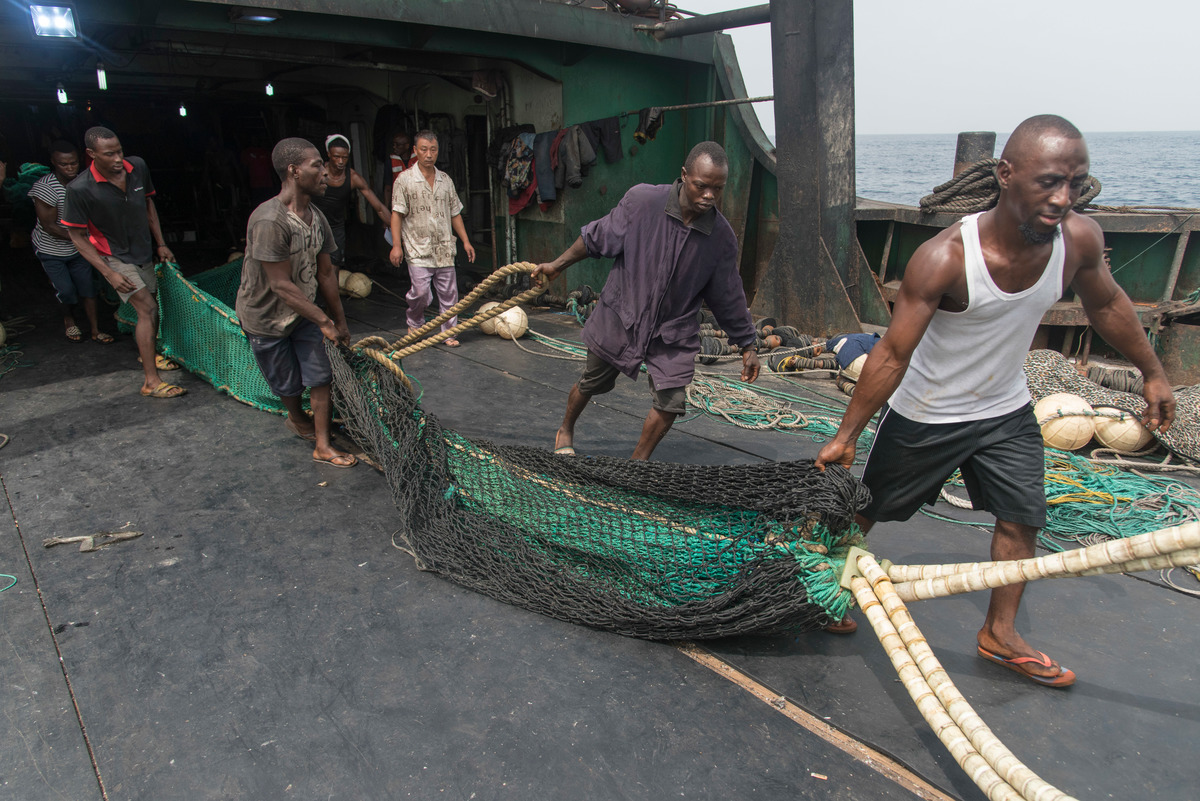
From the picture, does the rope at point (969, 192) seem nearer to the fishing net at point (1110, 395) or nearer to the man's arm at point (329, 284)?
the fishing net at point (1110, 395)

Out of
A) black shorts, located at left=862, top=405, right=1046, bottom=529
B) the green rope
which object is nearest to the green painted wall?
the green rope

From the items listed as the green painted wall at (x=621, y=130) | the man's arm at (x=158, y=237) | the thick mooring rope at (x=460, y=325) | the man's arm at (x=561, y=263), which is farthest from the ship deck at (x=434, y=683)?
the green painted wall at (x=621, y=130)

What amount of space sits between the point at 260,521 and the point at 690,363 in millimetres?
2204

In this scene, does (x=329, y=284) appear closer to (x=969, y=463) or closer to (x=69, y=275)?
(x=969, y=463)

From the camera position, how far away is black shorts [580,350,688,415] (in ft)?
12.0

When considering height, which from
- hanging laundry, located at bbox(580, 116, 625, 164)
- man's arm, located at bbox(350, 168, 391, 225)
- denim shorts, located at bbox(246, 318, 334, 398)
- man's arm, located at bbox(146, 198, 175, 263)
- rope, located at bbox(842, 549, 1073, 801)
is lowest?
rope, located at bbox(842, 549, 1073, 801)

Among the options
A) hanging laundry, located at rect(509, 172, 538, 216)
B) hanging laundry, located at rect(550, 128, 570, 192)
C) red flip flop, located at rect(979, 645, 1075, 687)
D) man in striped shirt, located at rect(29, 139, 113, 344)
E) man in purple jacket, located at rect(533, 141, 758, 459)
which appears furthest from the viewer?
hanging laundry, located at rect(509, 172, 538, 216)

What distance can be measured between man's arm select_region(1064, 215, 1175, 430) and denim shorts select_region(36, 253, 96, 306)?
6983 mm

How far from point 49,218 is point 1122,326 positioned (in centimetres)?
705

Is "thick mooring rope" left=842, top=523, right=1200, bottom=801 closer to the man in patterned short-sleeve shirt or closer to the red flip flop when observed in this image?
the red flip flop

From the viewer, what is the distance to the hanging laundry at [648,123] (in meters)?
→ 8.59

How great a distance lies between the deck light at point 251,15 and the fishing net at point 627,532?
15.8ft

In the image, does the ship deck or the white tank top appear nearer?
the ship deck

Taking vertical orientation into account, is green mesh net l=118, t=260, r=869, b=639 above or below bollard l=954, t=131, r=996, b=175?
below
